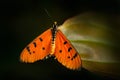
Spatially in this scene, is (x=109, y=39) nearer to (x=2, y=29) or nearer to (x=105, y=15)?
(x=105, y=15)

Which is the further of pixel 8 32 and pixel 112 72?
pixel 8 32

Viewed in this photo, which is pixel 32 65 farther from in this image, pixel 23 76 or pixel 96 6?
pixel 96 6

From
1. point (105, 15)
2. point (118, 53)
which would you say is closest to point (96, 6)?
point (105, 15)

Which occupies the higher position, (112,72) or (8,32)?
(8,32)

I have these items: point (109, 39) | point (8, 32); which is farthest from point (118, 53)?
point (8, 32)
